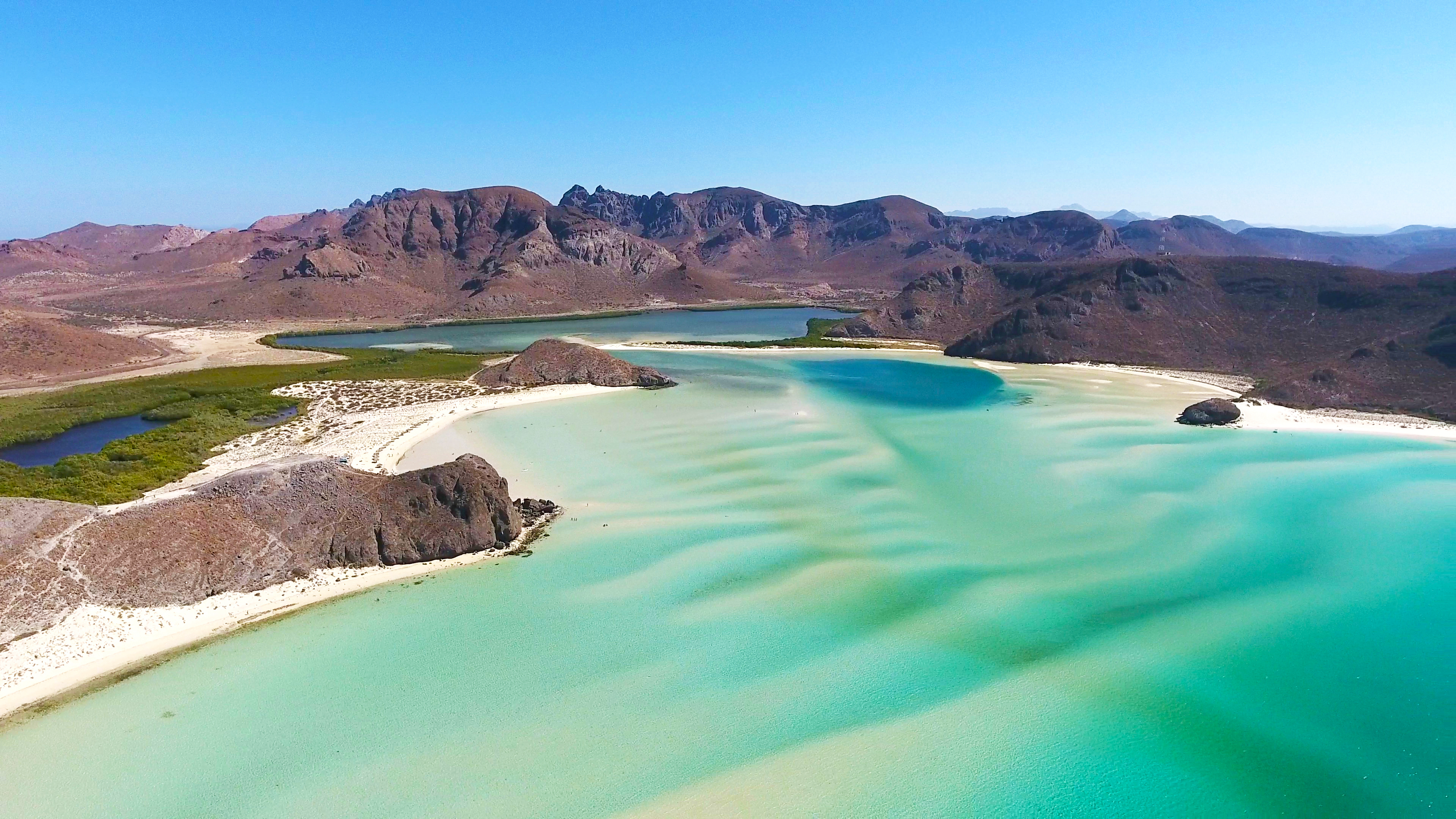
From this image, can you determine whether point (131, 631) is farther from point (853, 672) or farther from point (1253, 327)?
point (1253, 327)

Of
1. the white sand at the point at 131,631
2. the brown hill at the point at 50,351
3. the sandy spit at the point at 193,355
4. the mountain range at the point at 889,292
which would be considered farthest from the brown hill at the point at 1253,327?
the brown hill at the point at 50,351

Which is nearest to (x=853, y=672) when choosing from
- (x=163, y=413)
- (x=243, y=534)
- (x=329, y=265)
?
(x=243, y=534)

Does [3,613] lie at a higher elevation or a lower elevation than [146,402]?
lower

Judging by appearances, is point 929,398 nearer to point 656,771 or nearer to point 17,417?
point 656,771

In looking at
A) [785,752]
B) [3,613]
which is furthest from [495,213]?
[785,752]

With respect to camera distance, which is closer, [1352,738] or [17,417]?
[1352,738]

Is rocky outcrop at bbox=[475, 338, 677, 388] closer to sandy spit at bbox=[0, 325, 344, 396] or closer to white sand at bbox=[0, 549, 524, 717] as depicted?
sandy spit at bbox=[0, 325, 344, 396]
